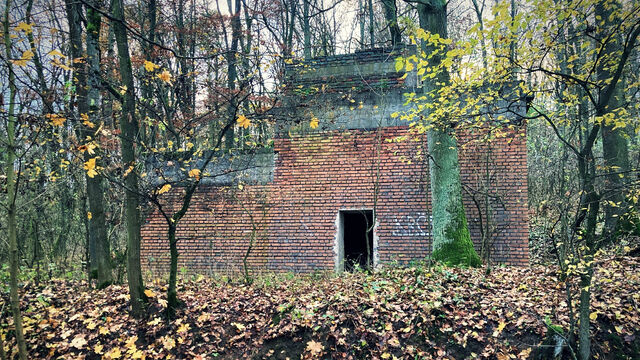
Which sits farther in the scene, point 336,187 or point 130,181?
point 336,187

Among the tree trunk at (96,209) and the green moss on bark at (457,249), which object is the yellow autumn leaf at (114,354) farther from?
the green moss on bark at (457,249)

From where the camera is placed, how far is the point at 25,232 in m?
8.81

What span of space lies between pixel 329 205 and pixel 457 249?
319 cm

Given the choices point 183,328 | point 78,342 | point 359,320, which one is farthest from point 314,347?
point 78,342

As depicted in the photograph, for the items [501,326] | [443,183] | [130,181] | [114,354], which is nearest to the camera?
[501,326]

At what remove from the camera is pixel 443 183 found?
681cm

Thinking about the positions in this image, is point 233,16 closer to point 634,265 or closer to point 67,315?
point 67,315

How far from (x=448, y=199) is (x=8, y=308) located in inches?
287

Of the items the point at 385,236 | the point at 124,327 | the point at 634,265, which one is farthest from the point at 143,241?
the point at 634,265

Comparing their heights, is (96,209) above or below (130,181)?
below

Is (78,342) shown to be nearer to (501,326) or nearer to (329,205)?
(329,205)

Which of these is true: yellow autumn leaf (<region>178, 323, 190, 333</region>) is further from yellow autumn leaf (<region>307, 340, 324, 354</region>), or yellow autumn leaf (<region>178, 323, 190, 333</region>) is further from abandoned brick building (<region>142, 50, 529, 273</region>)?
abandoned brick building (<region>142, 50, 529, 273</region>)

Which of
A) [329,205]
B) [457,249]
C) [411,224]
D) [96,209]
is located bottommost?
[457,249]

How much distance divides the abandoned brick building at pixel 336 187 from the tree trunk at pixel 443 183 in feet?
3.05
